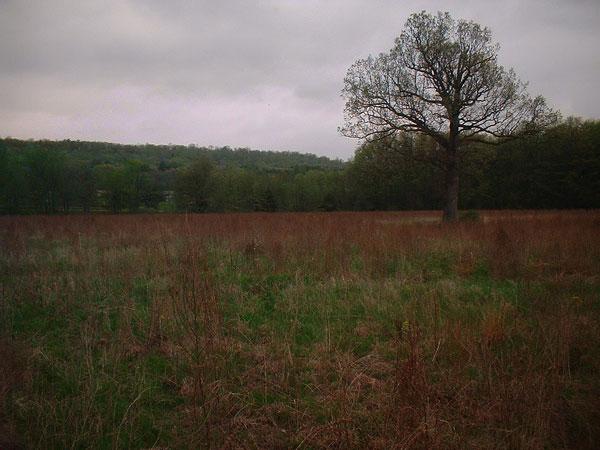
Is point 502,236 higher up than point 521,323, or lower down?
higher up

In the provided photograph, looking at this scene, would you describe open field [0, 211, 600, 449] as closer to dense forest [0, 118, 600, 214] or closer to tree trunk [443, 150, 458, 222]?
tree trunk [443, 150, 458, 222]

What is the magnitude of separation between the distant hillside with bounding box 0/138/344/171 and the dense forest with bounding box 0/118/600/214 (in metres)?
19.1

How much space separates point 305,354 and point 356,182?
48207 mm

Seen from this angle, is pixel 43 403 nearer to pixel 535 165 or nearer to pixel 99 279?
pixel 99 279

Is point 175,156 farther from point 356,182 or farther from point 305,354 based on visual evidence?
point 305,354

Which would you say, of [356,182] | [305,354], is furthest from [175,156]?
[305,354]

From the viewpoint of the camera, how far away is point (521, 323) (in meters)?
3.93

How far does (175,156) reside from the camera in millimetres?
104250

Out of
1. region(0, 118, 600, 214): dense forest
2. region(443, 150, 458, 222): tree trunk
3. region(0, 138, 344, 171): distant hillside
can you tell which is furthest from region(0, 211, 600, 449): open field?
region(0, 138, 344, 171): distant hillside

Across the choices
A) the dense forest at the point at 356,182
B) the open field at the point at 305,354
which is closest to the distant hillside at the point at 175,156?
the dense forest at the point at 356,182

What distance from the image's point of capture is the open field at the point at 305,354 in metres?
2.32

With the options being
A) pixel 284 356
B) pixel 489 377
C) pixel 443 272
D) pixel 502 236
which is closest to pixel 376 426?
pixel 489 377

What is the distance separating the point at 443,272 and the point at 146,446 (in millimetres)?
6286

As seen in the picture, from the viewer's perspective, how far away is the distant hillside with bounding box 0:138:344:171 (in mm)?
85500
